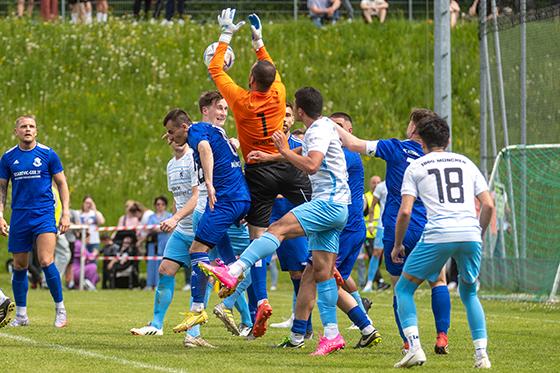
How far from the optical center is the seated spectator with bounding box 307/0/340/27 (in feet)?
116

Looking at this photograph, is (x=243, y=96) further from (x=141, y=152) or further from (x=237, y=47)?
(x=237, y=47)

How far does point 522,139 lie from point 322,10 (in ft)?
50.7

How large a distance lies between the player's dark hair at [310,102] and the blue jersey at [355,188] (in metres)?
1.82

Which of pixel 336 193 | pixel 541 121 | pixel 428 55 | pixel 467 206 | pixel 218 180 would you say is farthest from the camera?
pixel 428 55

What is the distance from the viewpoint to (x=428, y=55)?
109ft

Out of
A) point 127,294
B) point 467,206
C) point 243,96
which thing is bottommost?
point 127,294

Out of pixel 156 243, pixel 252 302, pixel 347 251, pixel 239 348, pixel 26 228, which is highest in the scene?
pixel 26 228

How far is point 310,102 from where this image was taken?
34.1 ft

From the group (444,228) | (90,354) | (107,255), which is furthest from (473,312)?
(107,255)

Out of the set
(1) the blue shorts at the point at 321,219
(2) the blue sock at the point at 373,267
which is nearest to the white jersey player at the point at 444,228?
(1) the blue shorts at the point at 321,219

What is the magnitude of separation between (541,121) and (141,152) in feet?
42.6

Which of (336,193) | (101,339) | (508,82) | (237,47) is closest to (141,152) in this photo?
(237,47)

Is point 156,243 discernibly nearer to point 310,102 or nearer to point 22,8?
point 22,8

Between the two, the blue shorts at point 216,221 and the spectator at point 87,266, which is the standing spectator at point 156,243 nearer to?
the spectator at point 87,266
